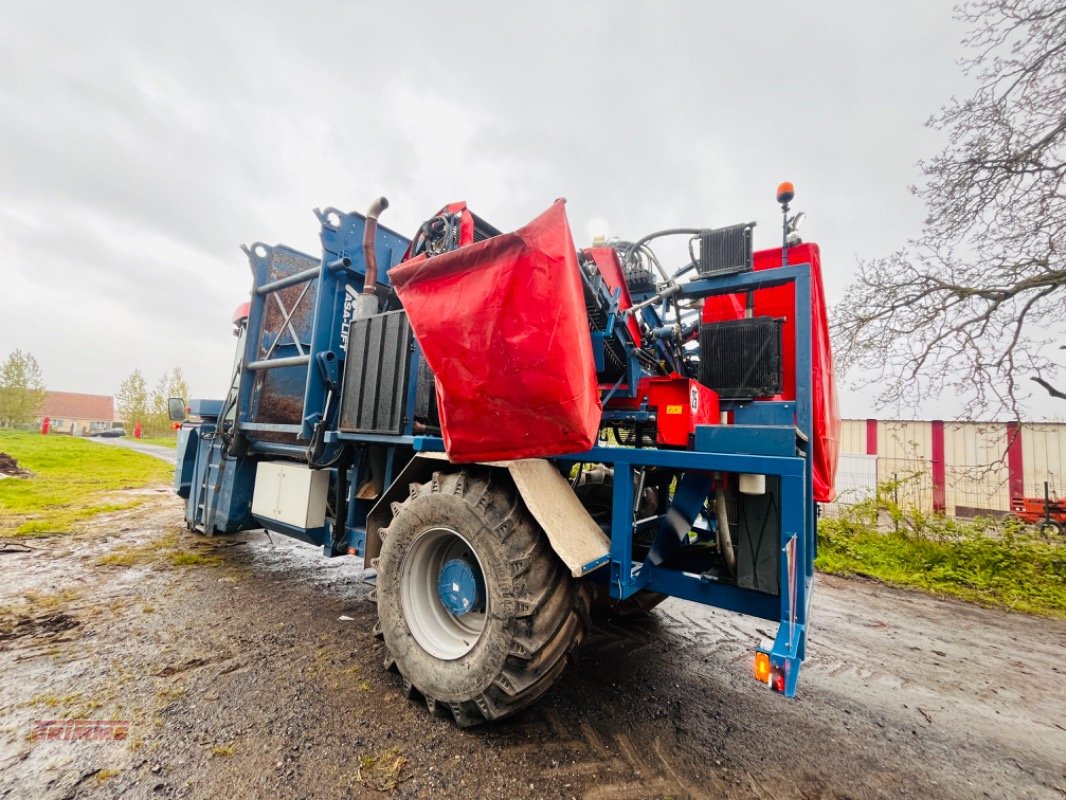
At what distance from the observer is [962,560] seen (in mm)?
5809

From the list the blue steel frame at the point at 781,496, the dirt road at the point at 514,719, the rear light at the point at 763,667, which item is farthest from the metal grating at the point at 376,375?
the rear light at the point at 763,667

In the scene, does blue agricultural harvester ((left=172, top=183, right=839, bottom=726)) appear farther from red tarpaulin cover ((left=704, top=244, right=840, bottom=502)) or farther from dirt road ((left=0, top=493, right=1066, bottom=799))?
dirt road ((left=0, top=493, right=1066, bottom=799))

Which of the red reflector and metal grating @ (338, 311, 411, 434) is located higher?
metal grating @ (338, 311, 411, 434)

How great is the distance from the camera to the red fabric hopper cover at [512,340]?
74.4 inches

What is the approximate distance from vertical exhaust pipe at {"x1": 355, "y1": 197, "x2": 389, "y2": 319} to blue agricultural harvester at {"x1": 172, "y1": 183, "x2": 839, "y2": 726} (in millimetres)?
17

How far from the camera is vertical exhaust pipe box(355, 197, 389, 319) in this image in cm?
337

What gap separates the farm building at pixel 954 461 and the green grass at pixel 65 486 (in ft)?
40.6

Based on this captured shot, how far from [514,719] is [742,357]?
232 centimetres

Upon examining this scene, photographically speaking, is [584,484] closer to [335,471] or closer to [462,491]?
[462,491]

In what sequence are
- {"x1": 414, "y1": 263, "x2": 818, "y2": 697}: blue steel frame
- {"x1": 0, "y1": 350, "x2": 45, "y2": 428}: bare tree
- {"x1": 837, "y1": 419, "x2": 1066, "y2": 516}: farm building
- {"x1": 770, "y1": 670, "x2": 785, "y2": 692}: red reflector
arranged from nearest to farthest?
{"x1": 770, "y1": 670, "x2": 785, "y2": 692}: red reflector < {"x1": 414, "y1": 263, "x2": 818, "y2": 697}: blue steel frame < {"x1": 837, "y1": 419, "x2": 1066, "y2": 516}: farm building < {"x1": 0, "y1": 350, "x2": 45, "y2": 428}: bare tree

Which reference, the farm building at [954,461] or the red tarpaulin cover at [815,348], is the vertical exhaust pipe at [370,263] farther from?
the farm building at [954,461]

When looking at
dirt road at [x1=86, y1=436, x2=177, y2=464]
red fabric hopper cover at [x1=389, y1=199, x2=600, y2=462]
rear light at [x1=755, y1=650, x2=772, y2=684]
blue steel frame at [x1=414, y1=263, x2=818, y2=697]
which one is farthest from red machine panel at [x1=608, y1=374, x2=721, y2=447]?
dirt road at [x1=86, y1=436, x2=177, y2=464]

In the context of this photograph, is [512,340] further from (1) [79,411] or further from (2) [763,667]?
(1) [79,411]

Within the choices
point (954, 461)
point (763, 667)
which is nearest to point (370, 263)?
point (763, 667)
